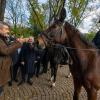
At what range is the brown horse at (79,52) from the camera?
5.92m

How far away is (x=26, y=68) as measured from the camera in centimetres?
1078

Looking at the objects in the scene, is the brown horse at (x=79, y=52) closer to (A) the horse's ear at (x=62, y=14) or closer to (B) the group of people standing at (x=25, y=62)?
(A) the horse's ear at (x=62, y=14)

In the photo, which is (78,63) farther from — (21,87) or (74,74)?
(21,87)

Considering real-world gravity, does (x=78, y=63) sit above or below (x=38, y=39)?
below

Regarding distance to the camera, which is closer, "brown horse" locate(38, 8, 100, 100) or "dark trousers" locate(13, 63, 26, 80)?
"brown horse" locate(38, 8, 100, 100)

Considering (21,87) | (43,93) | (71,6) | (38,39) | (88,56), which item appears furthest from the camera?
(71,6)

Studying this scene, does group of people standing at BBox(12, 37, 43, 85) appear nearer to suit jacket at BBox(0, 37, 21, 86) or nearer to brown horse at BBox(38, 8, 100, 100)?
brown horse at BBox(38, 8, 100, 100)

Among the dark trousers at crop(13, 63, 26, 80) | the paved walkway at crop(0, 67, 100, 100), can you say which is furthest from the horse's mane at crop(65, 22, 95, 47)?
the dark trousers at crop(13, 63, 26, 80)

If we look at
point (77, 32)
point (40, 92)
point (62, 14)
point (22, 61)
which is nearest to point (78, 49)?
point (77, 32)

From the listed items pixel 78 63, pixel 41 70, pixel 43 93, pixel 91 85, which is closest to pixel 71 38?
pixel 78 63

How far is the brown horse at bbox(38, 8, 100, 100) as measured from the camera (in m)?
5.92

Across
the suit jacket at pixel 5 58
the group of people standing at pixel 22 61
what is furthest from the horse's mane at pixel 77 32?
the suit jacket at pixel 5 58

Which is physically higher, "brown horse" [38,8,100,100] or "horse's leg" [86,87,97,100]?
"brown horse" [38,8,100,100]

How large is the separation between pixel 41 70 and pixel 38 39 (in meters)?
7.23
